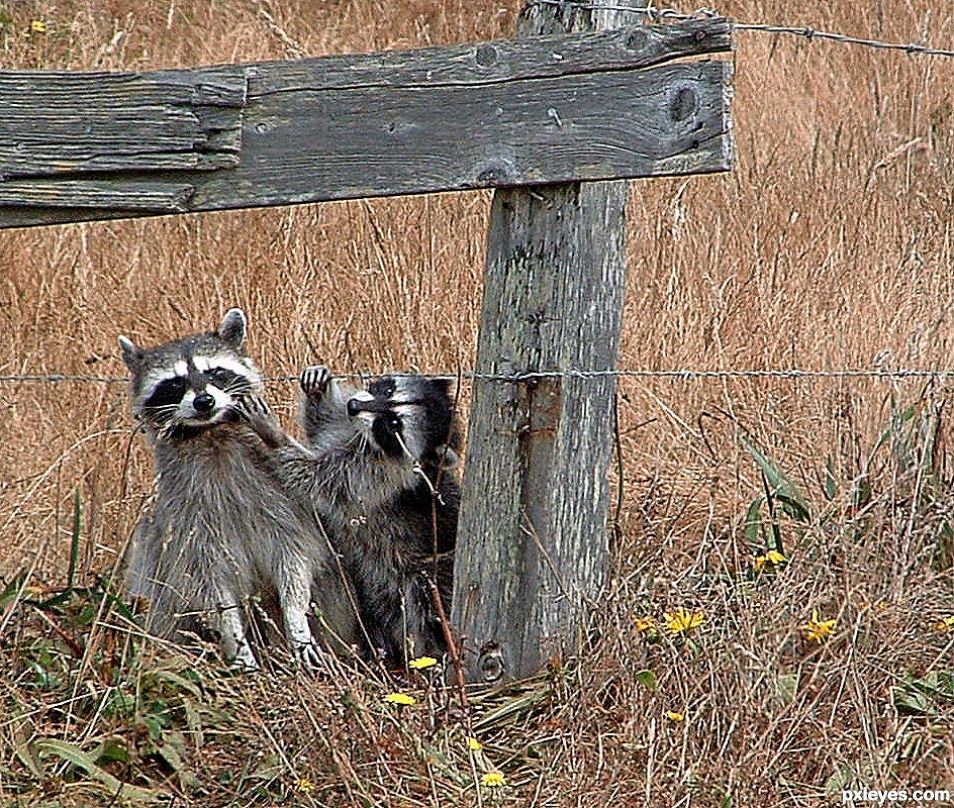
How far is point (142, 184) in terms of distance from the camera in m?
3.49

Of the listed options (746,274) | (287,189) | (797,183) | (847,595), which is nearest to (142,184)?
(287,189)

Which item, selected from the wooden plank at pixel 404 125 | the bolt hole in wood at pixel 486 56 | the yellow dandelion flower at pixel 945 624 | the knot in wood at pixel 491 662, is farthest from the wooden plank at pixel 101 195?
the yellow dandelion flower at pixel 945 624

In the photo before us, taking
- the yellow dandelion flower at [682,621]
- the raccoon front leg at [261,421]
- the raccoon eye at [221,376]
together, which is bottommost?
the yellow dandelion flower at [682,621]

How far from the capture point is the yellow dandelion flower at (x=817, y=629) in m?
3.79

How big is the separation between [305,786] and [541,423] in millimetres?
1032

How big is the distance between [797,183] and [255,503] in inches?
144

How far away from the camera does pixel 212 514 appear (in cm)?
461

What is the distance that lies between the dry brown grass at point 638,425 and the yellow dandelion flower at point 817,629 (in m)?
0.04

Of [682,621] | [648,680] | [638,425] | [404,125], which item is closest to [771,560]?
[682,621]

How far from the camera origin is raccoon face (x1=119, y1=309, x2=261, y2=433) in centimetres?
445

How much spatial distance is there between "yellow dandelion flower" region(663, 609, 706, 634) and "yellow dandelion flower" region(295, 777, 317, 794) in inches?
37.8

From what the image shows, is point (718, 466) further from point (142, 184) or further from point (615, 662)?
point (142, 184)

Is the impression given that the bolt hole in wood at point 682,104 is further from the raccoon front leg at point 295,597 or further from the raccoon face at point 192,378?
the raccoon front leg at point 295,597

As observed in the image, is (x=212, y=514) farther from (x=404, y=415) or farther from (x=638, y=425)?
(x=638, y=425)
